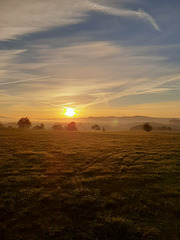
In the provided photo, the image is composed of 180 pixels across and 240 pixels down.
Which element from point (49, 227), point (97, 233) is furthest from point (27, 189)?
point (97, 233)

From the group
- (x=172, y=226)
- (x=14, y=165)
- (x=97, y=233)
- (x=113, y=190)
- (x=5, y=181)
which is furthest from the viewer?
(x=14, y=165)

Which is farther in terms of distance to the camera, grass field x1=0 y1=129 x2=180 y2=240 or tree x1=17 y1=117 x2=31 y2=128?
tree x1=17 y1=117 x2=31 y2=128

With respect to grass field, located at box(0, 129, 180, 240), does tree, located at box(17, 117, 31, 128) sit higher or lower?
higher

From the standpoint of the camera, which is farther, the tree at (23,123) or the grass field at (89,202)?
the tree at (23,123)

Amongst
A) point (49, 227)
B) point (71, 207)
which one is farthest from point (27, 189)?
point (49, 227)

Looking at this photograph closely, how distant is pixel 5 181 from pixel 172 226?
621 inches

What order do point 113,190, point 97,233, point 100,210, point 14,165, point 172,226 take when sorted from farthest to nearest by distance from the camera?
point 14,165 → point 113,190 → point 100,210 → point 172,226 → point 97,233

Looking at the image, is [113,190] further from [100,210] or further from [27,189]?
[27,189]

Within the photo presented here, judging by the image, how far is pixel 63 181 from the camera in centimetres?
2203

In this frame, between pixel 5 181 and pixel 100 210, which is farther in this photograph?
pixel 5 181

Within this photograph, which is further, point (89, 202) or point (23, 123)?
point (23, 123)

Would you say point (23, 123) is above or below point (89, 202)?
above

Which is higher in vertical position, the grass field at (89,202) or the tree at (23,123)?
the tree at (23,123)

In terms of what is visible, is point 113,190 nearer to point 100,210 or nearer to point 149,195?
point 149,195
